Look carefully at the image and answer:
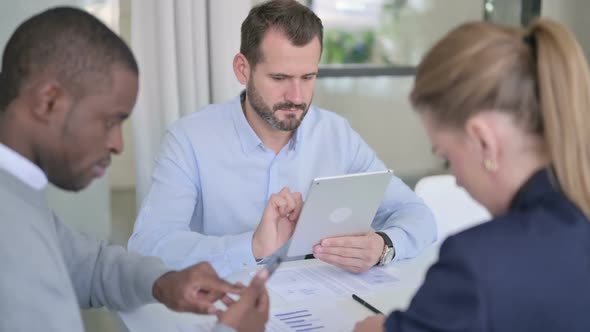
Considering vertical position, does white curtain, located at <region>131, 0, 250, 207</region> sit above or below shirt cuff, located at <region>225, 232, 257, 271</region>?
above

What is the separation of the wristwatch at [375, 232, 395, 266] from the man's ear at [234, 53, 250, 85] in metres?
0.67

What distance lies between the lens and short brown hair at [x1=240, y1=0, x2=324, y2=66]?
198 cm

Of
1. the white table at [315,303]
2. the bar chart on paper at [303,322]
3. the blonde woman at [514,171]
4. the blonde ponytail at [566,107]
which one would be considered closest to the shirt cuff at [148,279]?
the white table at [315,303]

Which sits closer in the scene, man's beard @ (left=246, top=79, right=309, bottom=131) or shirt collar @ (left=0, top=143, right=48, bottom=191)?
shirt collar @ (left=0, top=143, right=48, bottom=191)

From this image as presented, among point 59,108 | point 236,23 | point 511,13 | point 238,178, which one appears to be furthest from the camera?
point 511,13

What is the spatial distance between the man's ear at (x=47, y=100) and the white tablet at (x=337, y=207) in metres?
0.62

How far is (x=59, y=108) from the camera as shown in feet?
3.40

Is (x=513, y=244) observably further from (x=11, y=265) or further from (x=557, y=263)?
(x=11, y=265)

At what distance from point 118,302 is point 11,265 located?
0.45 meters

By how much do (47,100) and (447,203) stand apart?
4.85 feet

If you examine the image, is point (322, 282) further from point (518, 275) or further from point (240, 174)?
point (518, 275)

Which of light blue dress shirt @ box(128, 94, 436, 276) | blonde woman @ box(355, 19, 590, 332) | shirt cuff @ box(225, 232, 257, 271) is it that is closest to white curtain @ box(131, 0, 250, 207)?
light blue dress shirt @ box(128, 94, 436, 276)

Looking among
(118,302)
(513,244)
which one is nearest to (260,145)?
(118,302)

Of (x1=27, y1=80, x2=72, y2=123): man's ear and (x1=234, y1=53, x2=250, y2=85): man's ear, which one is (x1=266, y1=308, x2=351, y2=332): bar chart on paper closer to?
(x1=27, y1=80, x2=72, y2=123): man's ear
